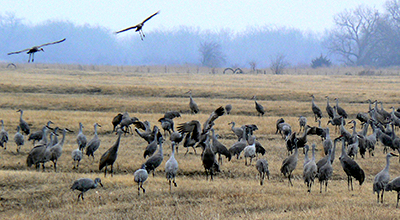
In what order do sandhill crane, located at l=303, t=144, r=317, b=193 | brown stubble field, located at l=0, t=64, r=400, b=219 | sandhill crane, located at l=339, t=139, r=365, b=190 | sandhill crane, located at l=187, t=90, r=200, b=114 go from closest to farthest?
brown stubble field, located at l=0, t=64, r=400, b=219 → sandhill crane, located at l=303, t=144, r=317, b=193 → sandhill crane, located at l=339, t=139, r=365, b=190 → sandhill crane, located at l=187, t=90, r=200, b=114

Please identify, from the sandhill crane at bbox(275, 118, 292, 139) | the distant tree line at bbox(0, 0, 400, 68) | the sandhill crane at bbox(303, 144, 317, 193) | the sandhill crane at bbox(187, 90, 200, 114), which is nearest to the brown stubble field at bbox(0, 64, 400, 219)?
the sandhill crane at bbox(303, 144, 317, 193)

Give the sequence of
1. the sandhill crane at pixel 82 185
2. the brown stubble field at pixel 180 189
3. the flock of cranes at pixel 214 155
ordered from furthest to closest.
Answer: the flock of cranes at pixel 214 155, the sandhill crane at pixel 82 185, the brown stubble field at pixel 180 189

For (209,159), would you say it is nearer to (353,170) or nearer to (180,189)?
(180,189)

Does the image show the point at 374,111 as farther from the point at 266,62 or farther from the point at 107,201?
the point at 266,62

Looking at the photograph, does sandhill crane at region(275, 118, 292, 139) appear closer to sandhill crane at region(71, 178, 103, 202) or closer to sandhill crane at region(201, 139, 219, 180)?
sandhill crane at region(201, 139, 219, 180)

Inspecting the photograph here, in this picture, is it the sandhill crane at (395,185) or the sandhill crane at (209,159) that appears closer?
the sandhill crane at (395,185)

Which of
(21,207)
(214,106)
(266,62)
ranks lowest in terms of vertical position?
(21,207)

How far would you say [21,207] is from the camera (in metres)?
9.84

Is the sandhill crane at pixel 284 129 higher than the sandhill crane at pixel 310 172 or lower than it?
higher

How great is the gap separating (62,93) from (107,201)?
22.1 metres

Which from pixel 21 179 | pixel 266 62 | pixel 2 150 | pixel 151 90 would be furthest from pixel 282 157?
pixel 266 62

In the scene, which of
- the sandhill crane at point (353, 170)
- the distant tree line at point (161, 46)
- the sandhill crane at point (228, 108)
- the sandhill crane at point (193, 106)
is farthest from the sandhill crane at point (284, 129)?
the distant tree line at point (161, 46)

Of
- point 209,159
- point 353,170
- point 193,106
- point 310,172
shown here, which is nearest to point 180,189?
point 209,159

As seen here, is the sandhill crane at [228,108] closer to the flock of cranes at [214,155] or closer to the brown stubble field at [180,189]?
the brown stubble field at [180,189]
